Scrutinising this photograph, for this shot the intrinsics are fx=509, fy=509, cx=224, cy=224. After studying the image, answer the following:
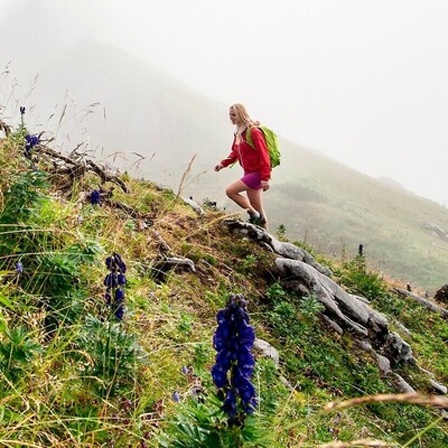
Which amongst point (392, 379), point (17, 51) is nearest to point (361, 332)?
point (392, 379)

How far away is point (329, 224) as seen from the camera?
44.0m

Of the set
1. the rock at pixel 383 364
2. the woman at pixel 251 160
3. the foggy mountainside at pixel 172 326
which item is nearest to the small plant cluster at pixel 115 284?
the foggy mountainside at pixel 172 326

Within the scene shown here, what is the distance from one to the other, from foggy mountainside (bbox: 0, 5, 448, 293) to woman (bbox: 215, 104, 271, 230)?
136cm

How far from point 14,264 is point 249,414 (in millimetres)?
1944

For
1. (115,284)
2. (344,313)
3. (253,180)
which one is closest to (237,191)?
(253,180)

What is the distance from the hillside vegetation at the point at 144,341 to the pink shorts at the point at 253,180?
3.88ft

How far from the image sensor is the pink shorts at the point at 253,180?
8.02 meters

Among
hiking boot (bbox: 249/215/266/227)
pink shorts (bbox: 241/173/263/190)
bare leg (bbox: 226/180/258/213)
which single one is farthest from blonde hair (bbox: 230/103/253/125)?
hiking boot (bbox: 249/215/266/227)

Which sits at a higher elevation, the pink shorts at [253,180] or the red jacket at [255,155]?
the red jacket at [255,155]

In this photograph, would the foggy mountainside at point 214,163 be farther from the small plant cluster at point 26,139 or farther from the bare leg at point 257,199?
the bare leg at point 257,199

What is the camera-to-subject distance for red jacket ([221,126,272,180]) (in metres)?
7.81

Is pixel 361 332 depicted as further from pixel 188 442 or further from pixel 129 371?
pixel 188 442

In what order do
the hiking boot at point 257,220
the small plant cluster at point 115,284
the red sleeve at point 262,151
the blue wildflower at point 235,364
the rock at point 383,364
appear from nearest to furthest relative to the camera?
1. the blue wildflower at point 235,364
2. the small plant cluster at point 115,284
3. the rock at point 383,364
4. the red sleeve at point 262,151
5. the hiking boot at point 257,220

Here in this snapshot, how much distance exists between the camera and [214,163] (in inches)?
2552
